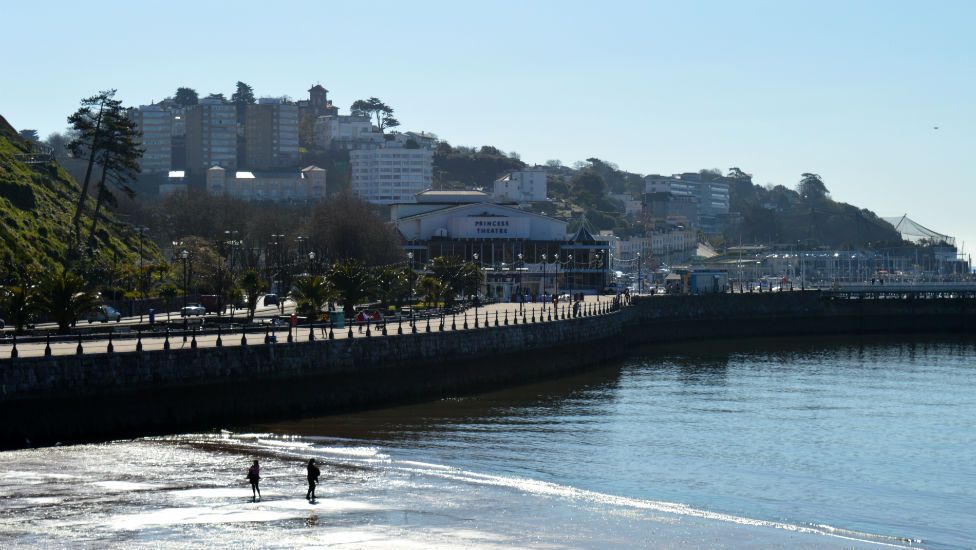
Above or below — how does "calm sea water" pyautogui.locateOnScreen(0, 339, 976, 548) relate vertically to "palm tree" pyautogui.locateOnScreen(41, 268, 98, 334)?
below

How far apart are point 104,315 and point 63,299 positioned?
58.6 feet

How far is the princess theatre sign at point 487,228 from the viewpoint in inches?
6791

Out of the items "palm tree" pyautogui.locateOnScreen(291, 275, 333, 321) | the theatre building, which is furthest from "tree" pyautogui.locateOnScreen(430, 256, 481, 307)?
the theatre building

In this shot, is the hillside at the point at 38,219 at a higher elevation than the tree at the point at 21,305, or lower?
higher

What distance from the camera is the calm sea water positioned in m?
39.9

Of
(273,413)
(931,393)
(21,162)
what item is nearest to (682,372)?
(931,393)

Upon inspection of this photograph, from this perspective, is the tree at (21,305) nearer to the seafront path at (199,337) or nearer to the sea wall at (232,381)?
the seafront path at (199,337)

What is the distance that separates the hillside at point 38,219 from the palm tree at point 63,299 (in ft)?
82.6

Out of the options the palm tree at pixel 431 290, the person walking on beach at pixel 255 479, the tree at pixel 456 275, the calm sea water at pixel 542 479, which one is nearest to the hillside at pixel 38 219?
the palm tree at pixel 431 290

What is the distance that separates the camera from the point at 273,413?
199 feet

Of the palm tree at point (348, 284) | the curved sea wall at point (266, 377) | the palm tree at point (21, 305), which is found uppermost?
the palm tree at point (348, 284)

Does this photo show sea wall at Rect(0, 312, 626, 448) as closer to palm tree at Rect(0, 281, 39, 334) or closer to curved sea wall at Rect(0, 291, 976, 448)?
curved sea wall at Rect(0, 291, 976, 448)

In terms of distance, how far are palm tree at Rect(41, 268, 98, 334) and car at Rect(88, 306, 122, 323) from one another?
43.7 ft

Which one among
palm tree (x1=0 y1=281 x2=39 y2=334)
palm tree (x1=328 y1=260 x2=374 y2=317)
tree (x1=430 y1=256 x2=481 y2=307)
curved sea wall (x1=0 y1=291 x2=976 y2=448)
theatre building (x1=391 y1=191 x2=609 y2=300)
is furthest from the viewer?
theatre building (x1=391 y1=191 x2=609 y2=300)
